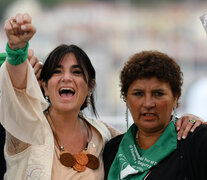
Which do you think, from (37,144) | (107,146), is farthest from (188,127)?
(37,144)

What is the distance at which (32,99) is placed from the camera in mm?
2404

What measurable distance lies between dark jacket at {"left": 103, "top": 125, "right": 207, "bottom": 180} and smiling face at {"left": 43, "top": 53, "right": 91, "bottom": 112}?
67 cm

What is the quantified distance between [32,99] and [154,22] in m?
6.32

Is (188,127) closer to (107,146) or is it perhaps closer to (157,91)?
(157,91)

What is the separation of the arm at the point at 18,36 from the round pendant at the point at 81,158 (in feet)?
2.04

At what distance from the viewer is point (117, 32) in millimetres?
8539

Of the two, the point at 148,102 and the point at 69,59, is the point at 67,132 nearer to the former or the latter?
the point at 69,59

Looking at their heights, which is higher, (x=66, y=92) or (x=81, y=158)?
(x=66, y=92)

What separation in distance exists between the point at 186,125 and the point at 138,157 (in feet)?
1.10

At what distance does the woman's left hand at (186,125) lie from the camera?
2494 millimetres

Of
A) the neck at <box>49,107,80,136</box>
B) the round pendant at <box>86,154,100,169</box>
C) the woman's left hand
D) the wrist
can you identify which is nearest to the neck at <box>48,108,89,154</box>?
the neck at <box>49,107,80,136</box>

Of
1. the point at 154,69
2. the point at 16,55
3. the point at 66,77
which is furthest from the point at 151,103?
the point at 16,55

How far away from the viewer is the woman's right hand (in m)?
Result: 2.05

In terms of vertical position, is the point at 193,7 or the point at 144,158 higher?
the point at 193,7
